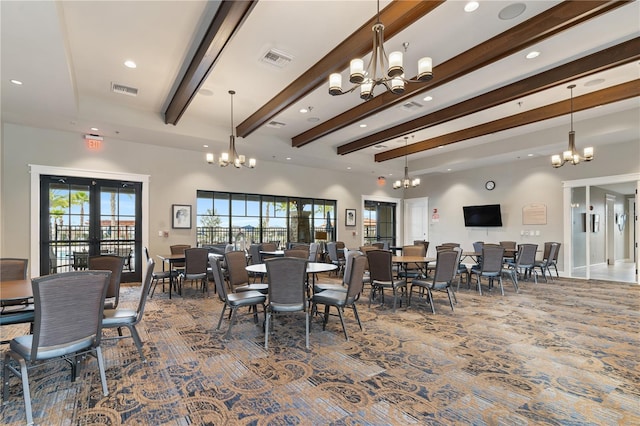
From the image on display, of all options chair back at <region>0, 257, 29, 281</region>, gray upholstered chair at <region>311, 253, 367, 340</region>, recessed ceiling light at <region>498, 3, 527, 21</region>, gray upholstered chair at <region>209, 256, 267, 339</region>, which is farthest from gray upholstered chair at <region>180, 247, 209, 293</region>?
recessed ceiling light at <region>498, 3, 527, 21</region>

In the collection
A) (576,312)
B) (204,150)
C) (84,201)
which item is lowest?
(576,312)

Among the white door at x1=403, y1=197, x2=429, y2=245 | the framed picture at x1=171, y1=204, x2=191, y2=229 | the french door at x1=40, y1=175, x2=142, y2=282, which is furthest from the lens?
the white door at x1=403, y1=197, x2=429, y2=245

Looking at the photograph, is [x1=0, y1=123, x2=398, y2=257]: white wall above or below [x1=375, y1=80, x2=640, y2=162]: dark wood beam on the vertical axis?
below

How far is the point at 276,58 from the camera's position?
4352 mm

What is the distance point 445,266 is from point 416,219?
7585 millimetres

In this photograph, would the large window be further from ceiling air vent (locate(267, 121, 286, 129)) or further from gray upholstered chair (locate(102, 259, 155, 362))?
gray upholstered chair (locate(102, 259, 155, 362))

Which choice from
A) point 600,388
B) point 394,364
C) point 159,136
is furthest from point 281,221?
Answer: point 600,388

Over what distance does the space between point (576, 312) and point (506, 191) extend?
561 cm

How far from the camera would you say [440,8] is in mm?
3371

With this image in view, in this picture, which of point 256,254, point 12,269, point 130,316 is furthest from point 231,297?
point 256,254

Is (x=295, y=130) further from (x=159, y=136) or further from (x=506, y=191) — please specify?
(x=506, y=191)

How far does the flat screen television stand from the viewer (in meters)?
9.78

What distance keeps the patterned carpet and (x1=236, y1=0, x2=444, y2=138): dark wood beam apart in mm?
3419

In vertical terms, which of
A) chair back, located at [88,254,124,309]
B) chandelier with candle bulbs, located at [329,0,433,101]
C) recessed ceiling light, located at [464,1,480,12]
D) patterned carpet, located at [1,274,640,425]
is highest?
recessed ceiling light, located at [464,1,480,12]
